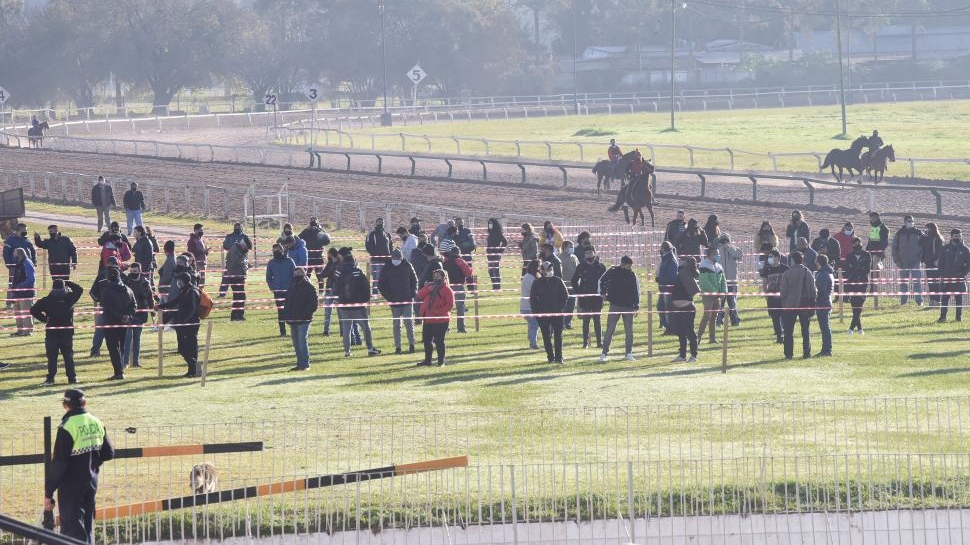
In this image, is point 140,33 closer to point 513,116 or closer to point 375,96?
point 375,96

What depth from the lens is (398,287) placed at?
842 inches

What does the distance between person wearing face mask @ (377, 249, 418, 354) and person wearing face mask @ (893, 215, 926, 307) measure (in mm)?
8021

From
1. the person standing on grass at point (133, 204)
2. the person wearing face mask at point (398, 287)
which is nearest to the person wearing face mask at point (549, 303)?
the person wearing face mask at point (398, 287)

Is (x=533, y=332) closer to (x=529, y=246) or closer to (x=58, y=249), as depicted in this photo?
(x=529, y=246)

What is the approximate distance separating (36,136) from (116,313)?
153ft

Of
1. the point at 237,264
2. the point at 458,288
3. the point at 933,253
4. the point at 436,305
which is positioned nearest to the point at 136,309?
the point at 436,305

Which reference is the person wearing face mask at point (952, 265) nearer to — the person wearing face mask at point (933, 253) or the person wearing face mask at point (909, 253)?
the person wearing face mask at point (933, 253)

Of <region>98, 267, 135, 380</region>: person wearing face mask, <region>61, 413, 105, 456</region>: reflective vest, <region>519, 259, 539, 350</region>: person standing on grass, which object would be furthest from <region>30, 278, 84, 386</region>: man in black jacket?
<region>61, 413, 105, 456</region>: reflective vest

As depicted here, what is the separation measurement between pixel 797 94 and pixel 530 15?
9783cm

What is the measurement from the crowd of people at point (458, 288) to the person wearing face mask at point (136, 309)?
2cm

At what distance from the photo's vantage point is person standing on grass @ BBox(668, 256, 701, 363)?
20062 mm

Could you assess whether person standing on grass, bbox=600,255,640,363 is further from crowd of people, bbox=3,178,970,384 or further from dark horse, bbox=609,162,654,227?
dark horse, bbox=609,162,654,227

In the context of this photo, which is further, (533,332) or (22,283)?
(22,283)

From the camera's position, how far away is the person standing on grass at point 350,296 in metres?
21.1
